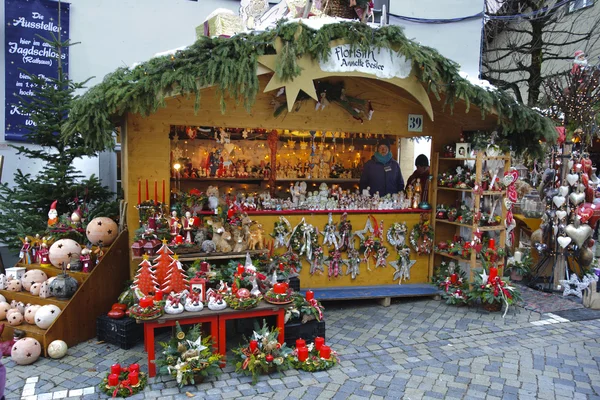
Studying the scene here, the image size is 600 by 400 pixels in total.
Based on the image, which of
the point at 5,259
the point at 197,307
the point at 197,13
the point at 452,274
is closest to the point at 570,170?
the point at 452,274

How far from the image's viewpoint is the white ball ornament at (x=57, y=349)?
498 cm

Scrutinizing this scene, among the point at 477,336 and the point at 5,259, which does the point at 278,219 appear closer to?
the point at 477,336

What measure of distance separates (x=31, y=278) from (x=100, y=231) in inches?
39.6

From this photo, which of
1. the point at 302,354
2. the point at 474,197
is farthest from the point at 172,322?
the point at 474,197

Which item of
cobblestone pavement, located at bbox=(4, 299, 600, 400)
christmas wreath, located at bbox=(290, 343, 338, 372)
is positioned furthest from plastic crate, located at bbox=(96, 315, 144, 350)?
christmas wreath, located at bbox=(290, 343, 338, 372)

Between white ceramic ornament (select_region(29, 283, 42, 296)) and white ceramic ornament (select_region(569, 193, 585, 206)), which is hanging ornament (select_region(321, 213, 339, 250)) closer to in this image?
white ceramic ornament (select_region(29, 283, 42, 296))

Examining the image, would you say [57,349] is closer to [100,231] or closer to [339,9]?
[100,231]

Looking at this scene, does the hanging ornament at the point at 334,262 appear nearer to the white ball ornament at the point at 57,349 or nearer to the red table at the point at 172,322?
the red table at the point at 172,322

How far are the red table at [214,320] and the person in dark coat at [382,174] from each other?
4.09 metres

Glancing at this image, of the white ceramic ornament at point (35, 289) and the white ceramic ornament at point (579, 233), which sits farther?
the white ceramic ornament at point (579, 233)

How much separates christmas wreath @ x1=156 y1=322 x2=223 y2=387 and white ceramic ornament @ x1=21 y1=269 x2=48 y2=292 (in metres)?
2.39

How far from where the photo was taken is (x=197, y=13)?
9.81 meters

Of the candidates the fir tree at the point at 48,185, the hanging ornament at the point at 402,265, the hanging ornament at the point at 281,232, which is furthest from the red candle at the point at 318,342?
the fir tree at the point at 48,185

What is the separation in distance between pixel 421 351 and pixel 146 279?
333 cm
